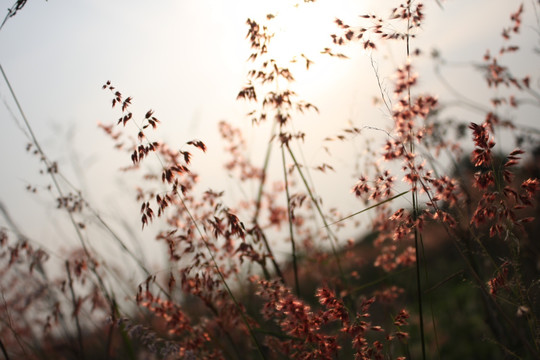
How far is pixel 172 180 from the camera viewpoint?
7.54ft

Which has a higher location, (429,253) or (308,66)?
(308,66)

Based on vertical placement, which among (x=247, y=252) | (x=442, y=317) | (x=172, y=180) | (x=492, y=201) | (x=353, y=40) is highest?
(x=353, y=40)

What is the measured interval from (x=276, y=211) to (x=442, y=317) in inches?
71.7

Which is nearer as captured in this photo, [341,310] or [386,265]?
[341,310]

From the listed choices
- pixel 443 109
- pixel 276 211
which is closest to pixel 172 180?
pixel 276 211

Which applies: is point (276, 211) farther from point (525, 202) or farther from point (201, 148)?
point (525, 202)

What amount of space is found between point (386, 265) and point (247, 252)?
120 centimetres

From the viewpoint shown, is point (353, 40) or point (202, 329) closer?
point (353, 40)

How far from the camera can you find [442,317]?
452 cm

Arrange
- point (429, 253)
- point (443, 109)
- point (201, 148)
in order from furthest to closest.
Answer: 1. point (429, 253)
2. point (443, 109)
3. point (201, 148)

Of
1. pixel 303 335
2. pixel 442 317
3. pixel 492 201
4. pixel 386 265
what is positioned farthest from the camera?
pixel 442 317

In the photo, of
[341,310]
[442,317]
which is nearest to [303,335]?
[341,310]

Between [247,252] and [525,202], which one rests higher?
[247,252]

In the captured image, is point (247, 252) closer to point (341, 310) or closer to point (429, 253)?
point (341, 310)
